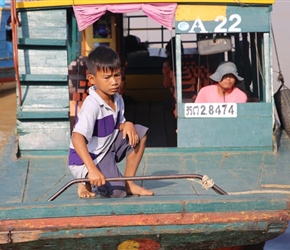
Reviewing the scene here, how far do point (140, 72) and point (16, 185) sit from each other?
5.57 meters

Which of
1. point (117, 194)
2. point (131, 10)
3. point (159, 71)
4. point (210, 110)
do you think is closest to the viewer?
point (117, 194)

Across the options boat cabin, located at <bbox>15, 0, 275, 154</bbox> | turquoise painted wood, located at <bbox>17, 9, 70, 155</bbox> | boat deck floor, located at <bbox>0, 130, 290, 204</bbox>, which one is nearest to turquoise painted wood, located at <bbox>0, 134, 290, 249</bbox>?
boat deck floor, located at <bbox>0, 130, 290, 204</bbox>

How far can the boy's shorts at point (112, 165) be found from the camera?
5340mm

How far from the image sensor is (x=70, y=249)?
524 centimetres

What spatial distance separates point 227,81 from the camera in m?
7.39

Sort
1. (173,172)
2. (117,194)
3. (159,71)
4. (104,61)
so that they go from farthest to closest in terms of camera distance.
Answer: (159,71) → (173,172) → (117,194) → (104,61)

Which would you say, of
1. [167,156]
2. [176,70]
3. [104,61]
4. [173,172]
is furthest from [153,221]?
[176,70]

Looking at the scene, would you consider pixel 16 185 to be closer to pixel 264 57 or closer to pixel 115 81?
pixel 115 81

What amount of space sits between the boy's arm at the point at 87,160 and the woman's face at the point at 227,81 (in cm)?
261

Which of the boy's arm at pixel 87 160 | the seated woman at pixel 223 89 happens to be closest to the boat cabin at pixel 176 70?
the seated woman at pixel 223 89

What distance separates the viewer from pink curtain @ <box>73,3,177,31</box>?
23.6 feet

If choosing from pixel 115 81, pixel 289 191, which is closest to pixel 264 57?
pixel 289 191

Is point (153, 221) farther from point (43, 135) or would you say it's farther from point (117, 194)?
point (43, 135)

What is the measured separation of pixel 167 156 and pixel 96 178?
2.33 meters
